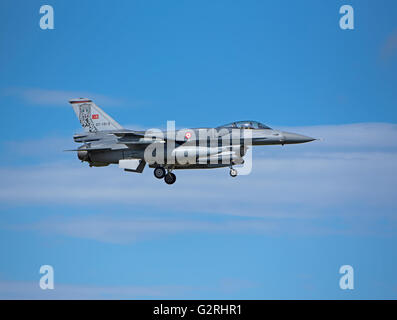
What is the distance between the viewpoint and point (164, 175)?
48.4 metres

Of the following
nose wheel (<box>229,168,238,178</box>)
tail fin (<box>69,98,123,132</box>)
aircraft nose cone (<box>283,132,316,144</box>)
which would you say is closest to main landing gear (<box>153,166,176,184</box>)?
nose wheel (<box>229,168,238,178</box>)

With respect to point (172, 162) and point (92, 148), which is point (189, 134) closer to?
point (172, 162)

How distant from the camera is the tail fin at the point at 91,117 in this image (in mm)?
49812

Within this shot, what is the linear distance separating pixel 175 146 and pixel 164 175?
91.3 inches

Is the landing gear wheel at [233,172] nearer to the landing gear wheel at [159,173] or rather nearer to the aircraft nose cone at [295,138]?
the aircraft nose cone at [295,138]

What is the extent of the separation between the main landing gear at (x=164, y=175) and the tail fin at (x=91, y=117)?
4340mm

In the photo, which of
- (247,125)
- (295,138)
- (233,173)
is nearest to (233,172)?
(233,173)

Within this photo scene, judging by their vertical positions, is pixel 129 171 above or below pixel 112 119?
below

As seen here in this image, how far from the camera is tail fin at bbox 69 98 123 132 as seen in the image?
49.8m

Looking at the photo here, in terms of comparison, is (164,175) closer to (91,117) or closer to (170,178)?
(170,178)

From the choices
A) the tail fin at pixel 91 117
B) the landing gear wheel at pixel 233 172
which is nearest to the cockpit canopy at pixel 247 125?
the landing gear wheel at pixel 233 172
